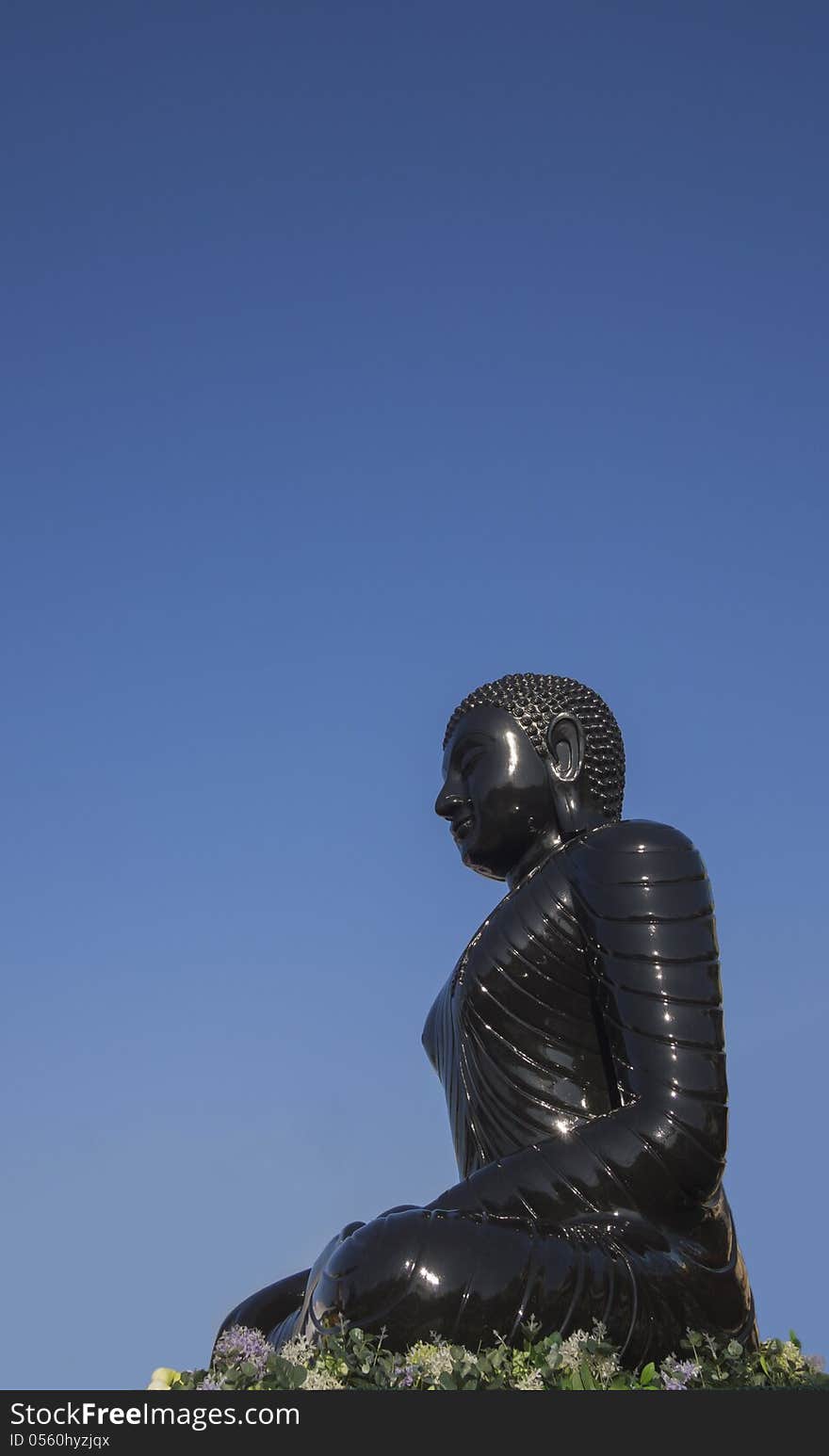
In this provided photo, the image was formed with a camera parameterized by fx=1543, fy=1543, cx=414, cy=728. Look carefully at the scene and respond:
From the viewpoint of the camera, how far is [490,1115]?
6.18 m

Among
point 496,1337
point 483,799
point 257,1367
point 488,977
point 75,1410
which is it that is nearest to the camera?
point 75,1410

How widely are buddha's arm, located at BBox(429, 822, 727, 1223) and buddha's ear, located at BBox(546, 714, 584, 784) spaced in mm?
670

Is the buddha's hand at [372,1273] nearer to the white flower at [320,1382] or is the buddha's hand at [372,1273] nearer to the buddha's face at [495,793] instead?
the white flower at [320,1382]

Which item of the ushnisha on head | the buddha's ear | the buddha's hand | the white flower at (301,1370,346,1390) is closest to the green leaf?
the buddha's hand

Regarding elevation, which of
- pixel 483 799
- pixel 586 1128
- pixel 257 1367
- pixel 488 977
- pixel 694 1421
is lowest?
pixel 694 1421

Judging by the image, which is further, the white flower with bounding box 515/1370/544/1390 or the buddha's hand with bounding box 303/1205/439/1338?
the buddha's hand with bounding box 303/1205/439/1338

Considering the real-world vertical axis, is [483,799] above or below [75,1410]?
above

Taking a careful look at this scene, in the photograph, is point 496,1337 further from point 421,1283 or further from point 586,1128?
point 586,1128

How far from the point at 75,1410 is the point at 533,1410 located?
3.92 feet

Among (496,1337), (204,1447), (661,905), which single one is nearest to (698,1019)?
(661,905)

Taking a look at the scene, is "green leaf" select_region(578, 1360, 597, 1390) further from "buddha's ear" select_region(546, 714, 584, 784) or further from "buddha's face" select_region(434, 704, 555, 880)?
"buddha's ear" select_region(546, 714, 584, 784)

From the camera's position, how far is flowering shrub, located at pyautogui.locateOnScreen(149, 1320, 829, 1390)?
14.3 ft

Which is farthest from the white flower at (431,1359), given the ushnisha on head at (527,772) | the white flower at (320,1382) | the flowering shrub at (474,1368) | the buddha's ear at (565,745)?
the buddha's ear at (565,745)

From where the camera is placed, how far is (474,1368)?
14.3 feet
